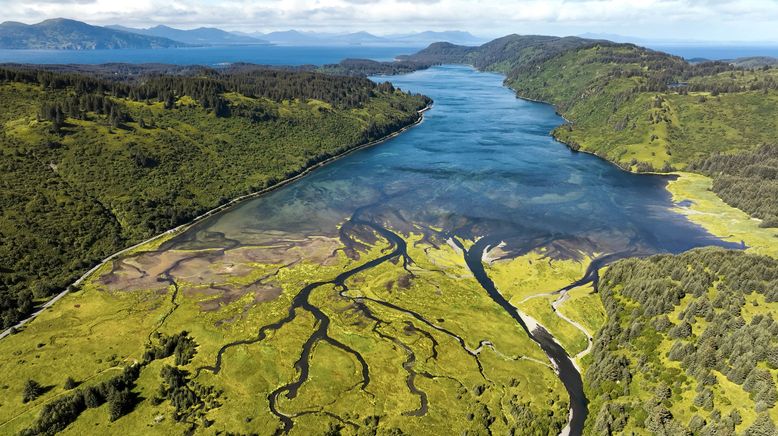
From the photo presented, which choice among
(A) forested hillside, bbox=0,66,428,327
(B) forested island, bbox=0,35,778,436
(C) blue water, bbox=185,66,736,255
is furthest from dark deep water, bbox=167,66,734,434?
(A) forested hillside, bbox=0,66,428,327

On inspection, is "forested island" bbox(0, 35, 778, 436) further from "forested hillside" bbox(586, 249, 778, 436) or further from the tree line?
the tree line

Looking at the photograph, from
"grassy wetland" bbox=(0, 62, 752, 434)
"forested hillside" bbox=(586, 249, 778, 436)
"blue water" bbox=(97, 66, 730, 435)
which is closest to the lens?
"forested hillside" bbox=(586, 249, 778, 436)

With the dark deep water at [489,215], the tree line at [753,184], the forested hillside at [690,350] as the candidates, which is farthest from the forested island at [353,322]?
the dark deep water at [489,215]

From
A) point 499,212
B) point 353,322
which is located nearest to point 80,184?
point 353,322

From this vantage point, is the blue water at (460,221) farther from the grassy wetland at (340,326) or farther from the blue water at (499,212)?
the grassy wetland at (340,326)

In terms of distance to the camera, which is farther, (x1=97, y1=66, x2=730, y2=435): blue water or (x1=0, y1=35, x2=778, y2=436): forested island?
(x1=97, y1=66, x2=730, y2=435): blue water

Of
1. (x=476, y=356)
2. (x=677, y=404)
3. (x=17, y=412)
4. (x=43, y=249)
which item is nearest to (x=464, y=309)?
(x=476, y=356)

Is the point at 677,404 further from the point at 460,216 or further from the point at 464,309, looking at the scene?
the point at 460,216

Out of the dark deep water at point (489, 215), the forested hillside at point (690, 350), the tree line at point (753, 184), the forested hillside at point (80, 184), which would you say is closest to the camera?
the forested hillside at point (690, 350)
